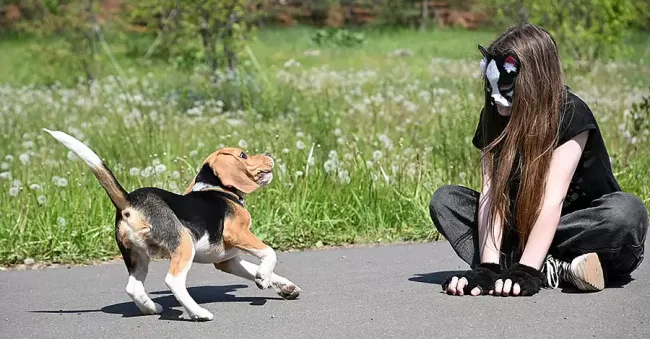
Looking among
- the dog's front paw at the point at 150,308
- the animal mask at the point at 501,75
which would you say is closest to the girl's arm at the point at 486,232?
the animal mask at the point at 501,75

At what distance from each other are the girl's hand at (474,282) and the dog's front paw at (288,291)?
2.41ft

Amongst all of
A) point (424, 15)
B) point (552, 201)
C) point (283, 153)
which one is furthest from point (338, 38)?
point (552, 201)

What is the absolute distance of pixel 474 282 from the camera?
198 inches

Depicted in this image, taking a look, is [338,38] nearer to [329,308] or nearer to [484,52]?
[484,52]

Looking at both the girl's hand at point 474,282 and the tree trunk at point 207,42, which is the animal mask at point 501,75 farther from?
the tree trunk at point 207,42

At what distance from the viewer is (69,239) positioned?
6887 millimetres

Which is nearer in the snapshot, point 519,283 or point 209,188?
point 519,283

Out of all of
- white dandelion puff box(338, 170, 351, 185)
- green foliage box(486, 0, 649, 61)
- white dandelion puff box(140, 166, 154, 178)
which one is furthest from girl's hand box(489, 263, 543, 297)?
green foliage box(486, 0, 649, 61)

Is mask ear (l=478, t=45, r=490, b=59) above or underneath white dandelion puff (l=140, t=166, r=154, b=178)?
above

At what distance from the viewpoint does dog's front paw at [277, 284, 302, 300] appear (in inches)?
202

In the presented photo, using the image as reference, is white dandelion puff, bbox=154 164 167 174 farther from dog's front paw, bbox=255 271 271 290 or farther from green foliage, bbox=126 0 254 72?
green foliage, bbox=126 0 254 72

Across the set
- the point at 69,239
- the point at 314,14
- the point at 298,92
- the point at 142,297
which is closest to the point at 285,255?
the point at 69,239

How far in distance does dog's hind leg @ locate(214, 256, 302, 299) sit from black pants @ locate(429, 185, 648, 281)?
95 centimetres

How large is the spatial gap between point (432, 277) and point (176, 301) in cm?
142
